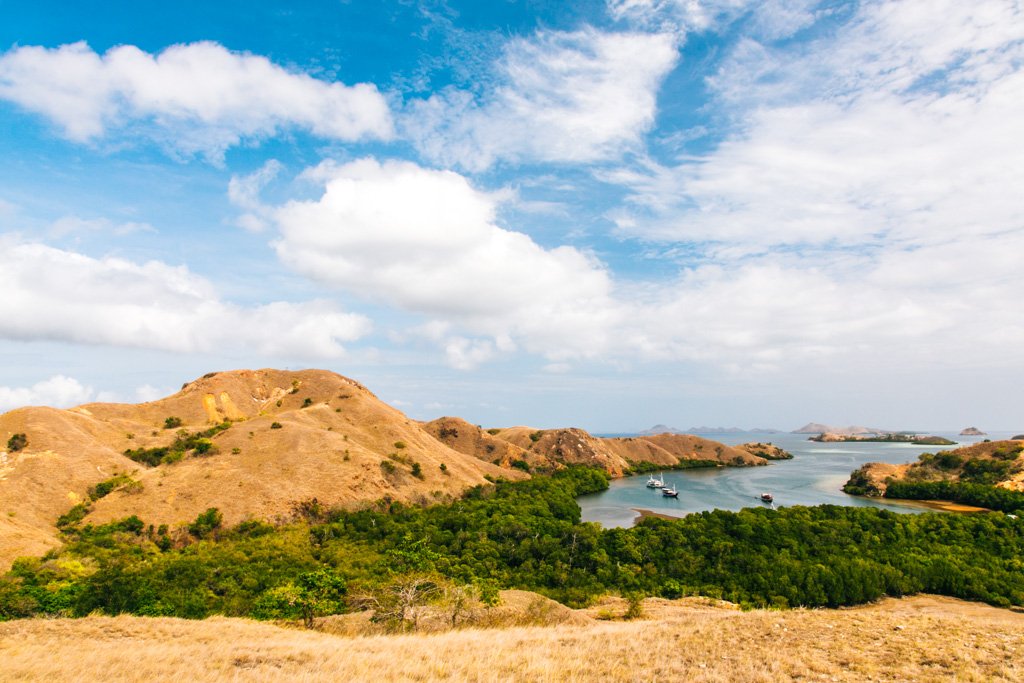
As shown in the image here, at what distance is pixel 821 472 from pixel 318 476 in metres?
151

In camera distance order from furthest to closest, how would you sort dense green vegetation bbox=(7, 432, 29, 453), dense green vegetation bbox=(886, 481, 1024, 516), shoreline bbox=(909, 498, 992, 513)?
shoreline bbox=(909, 498, 992, 513) → dense green vegetation bbox=(886, 481, 1024, 516) → dense green vegetation bbox=(7, 432, 29, 453)

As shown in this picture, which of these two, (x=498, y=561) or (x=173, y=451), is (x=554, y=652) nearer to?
(x=498, y=561)

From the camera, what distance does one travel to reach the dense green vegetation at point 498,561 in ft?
113

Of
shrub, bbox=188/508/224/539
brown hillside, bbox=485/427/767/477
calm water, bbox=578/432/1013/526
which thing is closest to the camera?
shrub, bbox=188/508/224/539

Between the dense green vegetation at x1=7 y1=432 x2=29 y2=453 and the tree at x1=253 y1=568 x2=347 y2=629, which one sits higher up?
the dense green vegetation at x1=7 y1=432 x2=29 y2=453

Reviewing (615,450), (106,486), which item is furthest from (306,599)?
(615,450)

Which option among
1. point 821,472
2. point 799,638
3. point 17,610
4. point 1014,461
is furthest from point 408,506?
point 821,472

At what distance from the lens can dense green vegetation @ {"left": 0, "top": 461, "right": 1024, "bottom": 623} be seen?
113 ft

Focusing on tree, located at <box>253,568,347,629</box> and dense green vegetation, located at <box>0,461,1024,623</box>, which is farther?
dense green vegetation, located at <box>0,461,1024,623</box>

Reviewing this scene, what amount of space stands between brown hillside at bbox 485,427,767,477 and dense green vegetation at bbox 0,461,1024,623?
263 ft

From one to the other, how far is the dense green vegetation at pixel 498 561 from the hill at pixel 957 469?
53980 mm

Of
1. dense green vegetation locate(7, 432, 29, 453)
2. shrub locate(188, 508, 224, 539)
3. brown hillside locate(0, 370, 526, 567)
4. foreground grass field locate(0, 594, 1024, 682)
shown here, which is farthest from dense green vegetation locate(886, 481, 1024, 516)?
dense green vegetation locate(7, 432, 29, 453)

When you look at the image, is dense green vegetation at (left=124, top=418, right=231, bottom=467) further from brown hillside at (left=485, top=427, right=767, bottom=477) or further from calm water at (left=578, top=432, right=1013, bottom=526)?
brown hillside at (left=485, top=427, right=767, bottom=477)

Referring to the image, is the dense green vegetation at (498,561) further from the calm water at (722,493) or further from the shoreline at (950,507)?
the shoreline at (950,507)
